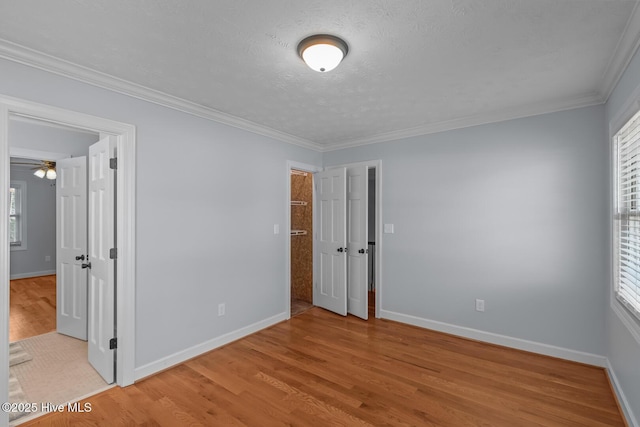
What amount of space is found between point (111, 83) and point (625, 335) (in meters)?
4.29

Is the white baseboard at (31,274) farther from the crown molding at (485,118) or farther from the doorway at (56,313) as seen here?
the crown molding at (485,118)

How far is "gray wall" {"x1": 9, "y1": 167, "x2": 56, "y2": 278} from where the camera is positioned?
6.62 metres

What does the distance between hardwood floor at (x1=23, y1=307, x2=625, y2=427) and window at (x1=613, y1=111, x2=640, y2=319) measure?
2.92 ft

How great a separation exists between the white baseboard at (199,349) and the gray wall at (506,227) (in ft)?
5.34

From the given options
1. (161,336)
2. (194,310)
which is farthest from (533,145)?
(161,336)

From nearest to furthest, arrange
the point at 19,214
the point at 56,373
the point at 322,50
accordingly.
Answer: the point at 322,50 → the point at 56,373 → the point at 19,214

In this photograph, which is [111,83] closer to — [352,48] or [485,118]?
[352,48]

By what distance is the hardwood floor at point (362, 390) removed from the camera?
2.13 m

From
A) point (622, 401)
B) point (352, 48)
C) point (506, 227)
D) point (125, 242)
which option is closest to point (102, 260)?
point (125, 242)

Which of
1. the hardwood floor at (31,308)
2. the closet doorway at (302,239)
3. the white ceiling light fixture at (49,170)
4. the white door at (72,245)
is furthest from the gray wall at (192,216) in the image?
the white ceiling light fixture at (49,170)

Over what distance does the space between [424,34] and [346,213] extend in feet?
8.96

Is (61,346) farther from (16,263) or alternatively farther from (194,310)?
(16,263)

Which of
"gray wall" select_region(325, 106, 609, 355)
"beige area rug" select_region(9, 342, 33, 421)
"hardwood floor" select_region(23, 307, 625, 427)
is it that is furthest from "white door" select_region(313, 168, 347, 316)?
"beige area rug" select_region(9, 342, 33, 421)

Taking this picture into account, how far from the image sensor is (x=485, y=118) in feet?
11.0
